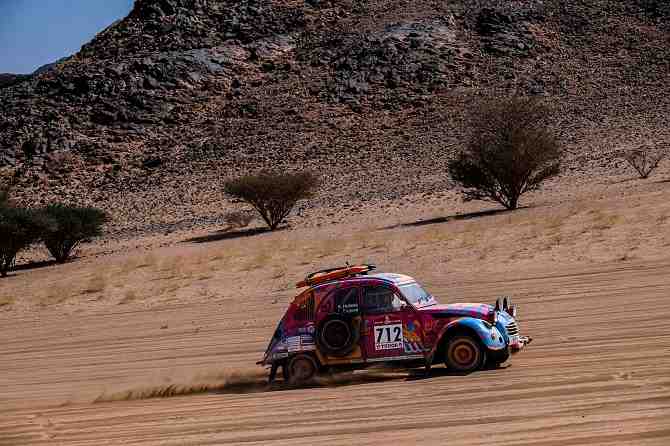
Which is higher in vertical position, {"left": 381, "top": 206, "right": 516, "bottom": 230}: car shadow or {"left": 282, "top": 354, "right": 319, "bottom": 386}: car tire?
{"left": 381, "top": 206, "right": 516, "bottom": 230}: car shadow

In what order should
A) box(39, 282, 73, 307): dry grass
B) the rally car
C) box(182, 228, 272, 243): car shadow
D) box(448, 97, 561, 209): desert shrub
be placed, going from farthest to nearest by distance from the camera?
1. box(182, 228, 272, 243): car shadow
2. box(448, 97, 561, 209): desert shrub
3. box(39, 282, 73, 307): dry grass
4. the rally car

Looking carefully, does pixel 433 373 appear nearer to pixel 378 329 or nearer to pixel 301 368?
pixel 378 329

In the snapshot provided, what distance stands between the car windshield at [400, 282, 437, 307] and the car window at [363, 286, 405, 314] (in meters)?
0.15

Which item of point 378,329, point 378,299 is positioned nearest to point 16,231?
point 378,299

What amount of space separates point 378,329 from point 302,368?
1.20m

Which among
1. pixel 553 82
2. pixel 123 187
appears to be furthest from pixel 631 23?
pixel 123 187

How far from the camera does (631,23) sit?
7781 cm

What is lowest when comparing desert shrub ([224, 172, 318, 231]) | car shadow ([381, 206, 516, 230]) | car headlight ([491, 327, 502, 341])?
car headlight ([491, 327, 502, 341])

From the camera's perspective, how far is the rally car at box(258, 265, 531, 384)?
1210 cm

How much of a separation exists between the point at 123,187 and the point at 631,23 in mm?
43331

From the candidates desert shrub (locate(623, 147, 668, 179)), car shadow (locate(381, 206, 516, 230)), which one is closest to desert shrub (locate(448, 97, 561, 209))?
car shadow (locate(381, 206, 516, 230))

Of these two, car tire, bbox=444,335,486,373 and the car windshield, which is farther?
the car windshield

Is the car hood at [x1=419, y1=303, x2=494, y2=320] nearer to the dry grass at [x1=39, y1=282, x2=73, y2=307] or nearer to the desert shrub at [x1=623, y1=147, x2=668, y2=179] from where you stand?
the dry grass at [x1=39, y1=282, x2=73, y2=307]

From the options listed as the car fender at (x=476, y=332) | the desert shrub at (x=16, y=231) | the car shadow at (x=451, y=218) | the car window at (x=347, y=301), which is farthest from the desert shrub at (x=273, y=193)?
the car fender at (x=476, y=332)
